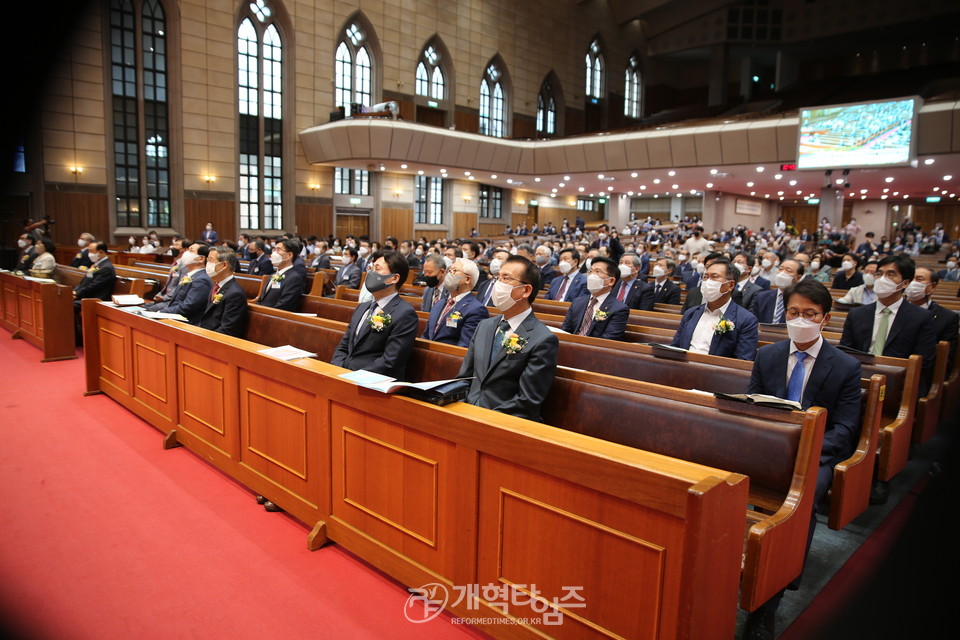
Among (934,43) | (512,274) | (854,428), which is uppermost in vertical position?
(934,43)

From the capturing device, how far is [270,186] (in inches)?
836

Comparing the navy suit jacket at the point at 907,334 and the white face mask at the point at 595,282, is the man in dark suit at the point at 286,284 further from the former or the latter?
the navy suit jacket at the point at 907,334

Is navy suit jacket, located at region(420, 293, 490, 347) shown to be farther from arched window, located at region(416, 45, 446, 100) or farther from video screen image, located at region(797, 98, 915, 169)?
arched window, located at region(416, 45, 446, 100)

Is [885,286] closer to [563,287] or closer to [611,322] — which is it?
[611,322]

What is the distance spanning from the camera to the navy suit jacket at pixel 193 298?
5.36 metres

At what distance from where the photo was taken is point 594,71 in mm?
33062

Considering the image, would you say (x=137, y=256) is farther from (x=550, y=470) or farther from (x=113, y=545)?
(x=550, y=470)

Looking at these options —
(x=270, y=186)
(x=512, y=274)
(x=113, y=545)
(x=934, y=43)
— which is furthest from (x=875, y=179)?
(x=113, y=545)

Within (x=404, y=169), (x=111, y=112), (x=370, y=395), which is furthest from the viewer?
(x=404, y=169)

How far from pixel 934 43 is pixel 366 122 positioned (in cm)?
2834

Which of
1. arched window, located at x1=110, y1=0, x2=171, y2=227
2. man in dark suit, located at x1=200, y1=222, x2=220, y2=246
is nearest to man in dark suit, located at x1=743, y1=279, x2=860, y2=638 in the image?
man in dark suit, located at x1=200, y1=222, x2=220, y2=246

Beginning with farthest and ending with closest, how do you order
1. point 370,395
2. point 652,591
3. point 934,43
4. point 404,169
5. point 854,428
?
point 934,43, point 404,169, point 854,428, point 370,395, point 652,591

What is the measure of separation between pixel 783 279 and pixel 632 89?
32867mm

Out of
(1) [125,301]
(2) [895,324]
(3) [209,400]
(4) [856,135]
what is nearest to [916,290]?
(2) [895,324]
